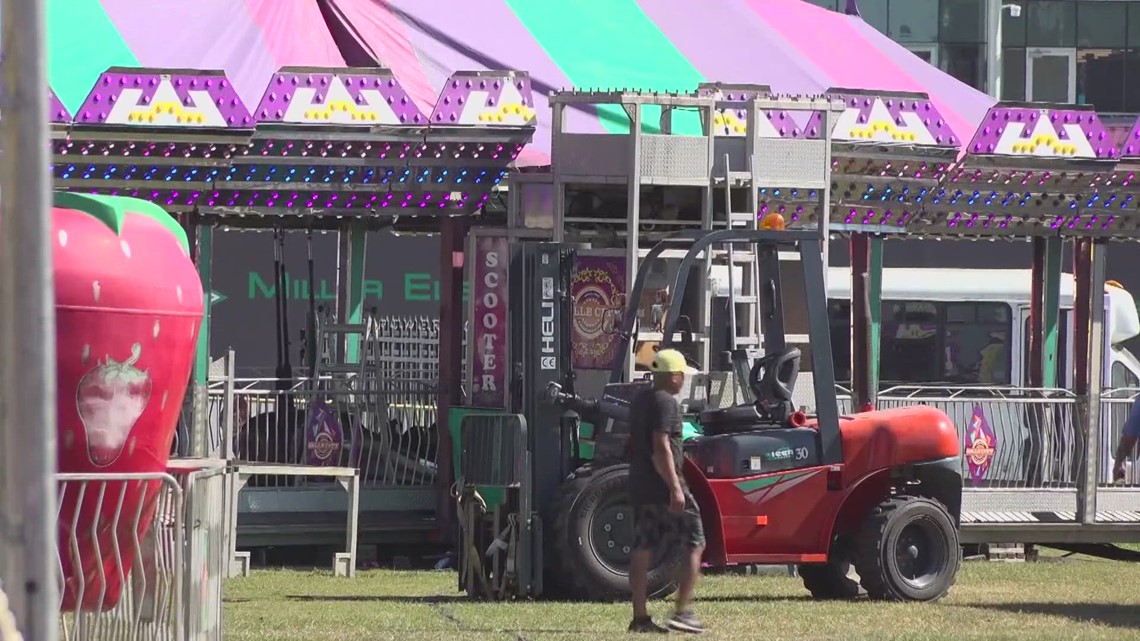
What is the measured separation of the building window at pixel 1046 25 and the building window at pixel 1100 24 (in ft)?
0.78

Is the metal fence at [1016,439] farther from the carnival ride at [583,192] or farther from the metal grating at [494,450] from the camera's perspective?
the metal grating at [494,450]

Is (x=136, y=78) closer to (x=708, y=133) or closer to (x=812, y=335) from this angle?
(x=708, y=133)

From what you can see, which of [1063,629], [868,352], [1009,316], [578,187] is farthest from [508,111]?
[1009,316]

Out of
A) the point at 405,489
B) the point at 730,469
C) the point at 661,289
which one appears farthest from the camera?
the point at 405,489

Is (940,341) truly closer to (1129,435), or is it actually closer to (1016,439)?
(1016,439)

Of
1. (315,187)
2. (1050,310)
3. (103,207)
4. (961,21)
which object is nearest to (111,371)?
(103,207)

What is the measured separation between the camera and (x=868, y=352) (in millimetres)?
17938

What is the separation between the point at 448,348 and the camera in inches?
679

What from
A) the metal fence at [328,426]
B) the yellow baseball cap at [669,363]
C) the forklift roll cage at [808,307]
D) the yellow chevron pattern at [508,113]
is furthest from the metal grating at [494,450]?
the yellow chevron pattern at [508,113]

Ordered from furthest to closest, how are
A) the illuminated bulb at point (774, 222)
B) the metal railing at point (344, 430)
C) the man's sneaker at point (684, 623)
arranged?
the metal railing at point (344, 430), the illuminated bulb at point (774, 222), the man's sneaker at point (684, 623)

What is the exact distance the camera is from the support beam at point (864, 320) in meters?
17.7

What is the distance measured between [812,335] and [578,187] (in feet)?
10.5

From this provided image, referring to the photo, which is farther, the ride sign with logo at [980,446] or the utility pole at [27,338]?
the ride sign with logo at [980,446]

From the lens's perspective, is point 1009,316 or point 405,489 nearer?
point 405,489
